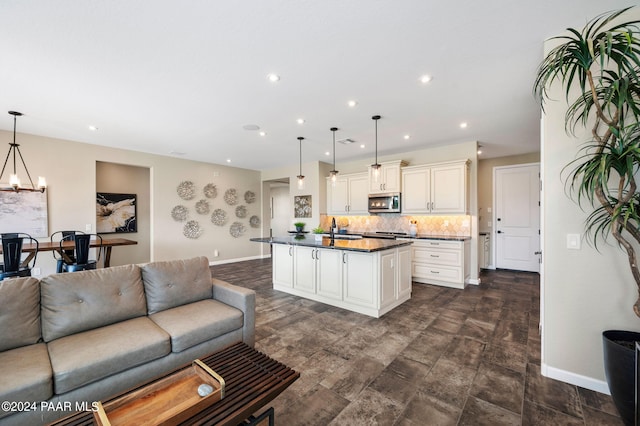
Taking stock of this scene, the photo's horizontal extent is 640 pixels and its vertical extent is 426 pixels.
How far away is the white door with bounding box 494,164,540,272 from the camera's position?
6000 millimetres

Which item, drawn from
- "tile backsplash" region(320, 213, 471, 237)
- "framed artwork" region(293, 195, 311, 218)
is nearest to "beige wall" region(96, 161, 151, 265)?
"framed artwork" region(293, 195, 311, 218)

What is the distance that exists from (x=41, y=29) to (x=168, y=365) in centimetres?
284

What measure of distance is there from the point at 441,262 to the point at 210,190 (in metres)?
6.06

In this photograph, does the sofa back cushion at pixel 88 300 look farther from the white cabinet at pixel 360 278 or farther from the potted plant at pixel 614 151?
the potted plant at pixel 614 151

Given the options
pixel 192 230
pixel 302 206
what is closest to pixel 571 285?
pixel 302 206

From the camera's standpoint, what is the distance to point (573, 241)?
214cm

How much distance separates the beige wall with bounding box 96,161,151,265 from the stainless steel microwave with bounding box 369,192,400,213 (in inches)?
229

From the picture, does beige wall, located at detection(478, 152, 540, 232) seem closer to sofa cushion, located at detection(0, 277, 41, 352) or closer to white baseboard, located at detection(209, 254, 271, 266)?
white baseboard, located at detection(209, 254, 271, 266)

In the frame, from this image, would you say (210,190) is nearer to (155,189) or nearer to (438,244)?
(155,189)

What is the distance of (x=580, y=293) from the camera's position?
211 centimetres

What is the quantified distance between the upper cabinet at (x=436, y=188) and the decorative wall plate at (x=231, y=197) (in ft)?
15.9

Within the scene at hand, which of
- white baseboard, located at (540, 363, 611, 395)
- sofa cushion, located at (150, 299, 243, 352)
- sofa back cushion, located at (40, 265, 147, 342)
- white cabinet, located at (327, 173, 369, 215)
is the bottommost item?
white baseboard, located at (540, 363, 611, 395)

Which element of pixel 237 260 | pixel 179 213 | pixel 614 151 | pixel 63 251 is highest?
pixel 614 151

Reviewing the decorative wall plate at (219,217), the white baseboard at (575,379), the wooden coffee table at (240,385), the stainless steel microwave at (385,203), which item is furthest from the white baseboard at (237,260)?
the white baseboard at (575,379)
